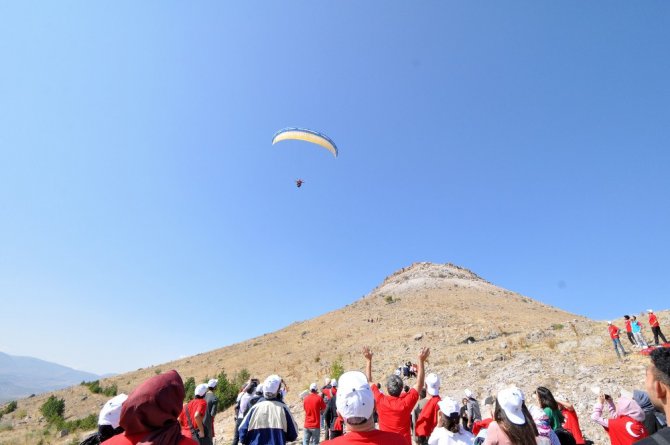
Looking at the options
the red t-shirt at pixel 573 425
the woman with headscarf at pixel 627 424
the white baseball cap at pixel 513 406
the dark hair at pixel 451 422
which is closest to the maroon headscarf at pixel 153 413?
the white baseball cap at pixel 513 406

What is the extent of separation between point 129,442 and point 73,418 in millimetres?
37611

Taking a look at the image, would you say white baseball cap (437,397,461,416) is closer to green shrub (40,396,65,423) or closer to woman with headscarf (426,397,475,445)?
woman with headscarf (426,397,475,445)

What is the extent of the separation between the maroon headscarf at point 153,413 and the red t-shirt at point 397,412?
338cm

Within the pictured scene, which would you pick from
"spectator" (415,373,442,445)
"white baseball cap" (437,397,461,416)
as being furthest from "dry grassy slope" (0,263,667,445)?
"white baseball cap" (437,397,461,416)

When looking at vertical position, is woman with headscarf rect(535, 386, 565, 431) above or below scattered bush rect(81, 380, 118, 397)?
below

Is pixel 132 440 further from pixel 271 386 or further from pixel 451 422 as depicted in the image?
pixel 451 422

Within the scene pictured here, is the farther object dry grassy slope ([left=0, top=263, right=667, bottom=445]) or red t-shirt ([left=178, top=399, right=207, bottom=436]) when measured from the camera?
dry grassy slope ([left=0, top=263, right=667, bottom=445])

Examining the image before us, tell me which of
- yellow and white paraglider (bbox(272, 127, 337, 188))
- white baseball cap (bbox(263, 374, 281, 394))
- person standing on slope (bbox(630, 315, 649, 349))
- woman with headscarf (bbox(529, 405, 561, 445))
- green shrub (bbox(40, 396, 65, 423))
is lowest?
green shrub (bbox(40, 396, 65, 423))

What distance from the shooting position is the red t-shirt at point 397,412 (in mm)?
5027

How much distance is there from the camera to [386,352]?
101ft

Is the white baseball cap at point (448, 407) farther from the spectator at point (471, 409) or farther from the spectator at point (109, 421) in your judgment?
the spectator at point (471, 409)

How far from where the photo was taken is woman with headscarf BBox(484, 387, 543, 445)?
3.32 metres

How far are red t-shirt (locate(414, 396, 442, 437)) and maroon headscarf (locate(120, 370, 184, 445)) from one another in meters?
4.19

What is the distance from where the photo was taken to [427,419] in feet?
17.7
